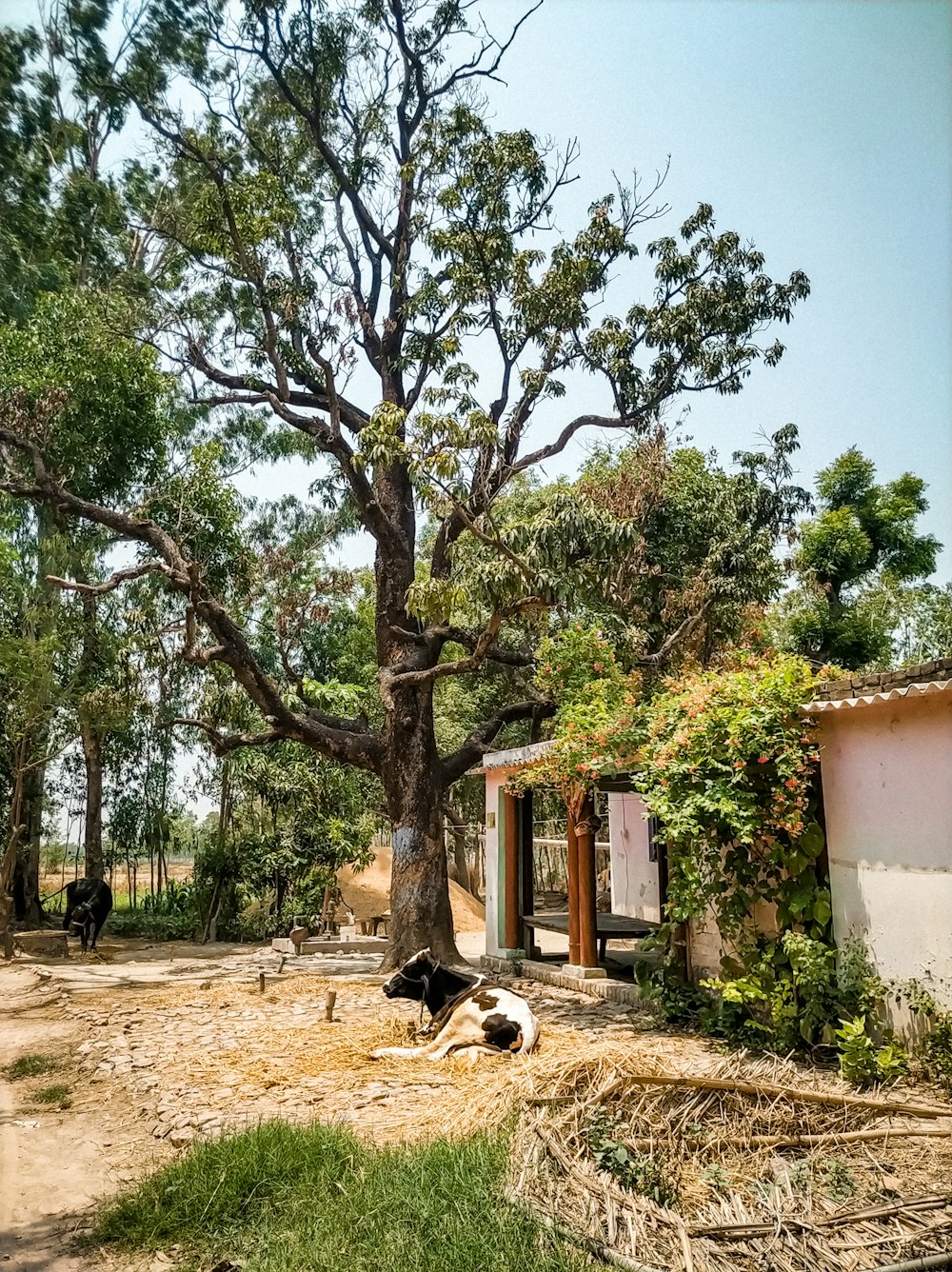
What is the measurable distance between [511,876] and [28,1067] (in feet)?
20.8

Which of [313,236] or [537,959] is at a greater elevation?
[313,236]

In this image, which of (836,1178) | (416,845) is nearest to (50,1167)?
(836,1178)

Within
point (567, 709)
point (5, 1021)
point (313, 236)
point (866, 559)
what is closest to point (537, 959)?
point (567, 709)

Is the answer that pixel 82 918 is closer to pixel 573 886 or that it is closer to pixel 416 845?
pixel 416 845

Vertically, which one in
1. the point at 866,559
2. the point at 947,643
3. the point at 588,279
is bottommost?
the point at 947,643

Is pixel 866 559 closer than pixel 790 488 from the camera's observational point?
No

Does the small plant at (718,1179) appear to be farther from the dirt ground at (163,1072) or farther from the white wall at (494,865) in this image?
the white wall at (494,865)

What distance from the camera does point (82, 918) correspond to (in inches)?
595

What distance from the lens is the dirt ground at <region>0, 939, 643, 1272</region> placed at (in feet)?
16.4

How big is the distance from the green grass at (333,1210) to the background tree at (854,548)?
1547 cm

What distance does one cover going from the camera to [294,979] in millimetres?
11727

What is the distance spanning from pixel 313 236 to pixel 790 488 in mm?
7820

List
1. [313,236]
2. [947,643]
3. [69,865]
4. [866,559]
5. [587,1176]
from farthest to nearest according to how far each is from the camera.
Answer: [69,865] → [947,643] → [866,559] → [313,236] → [587,1176]

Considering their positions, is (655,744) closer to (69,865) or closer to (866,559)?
(866,559)
